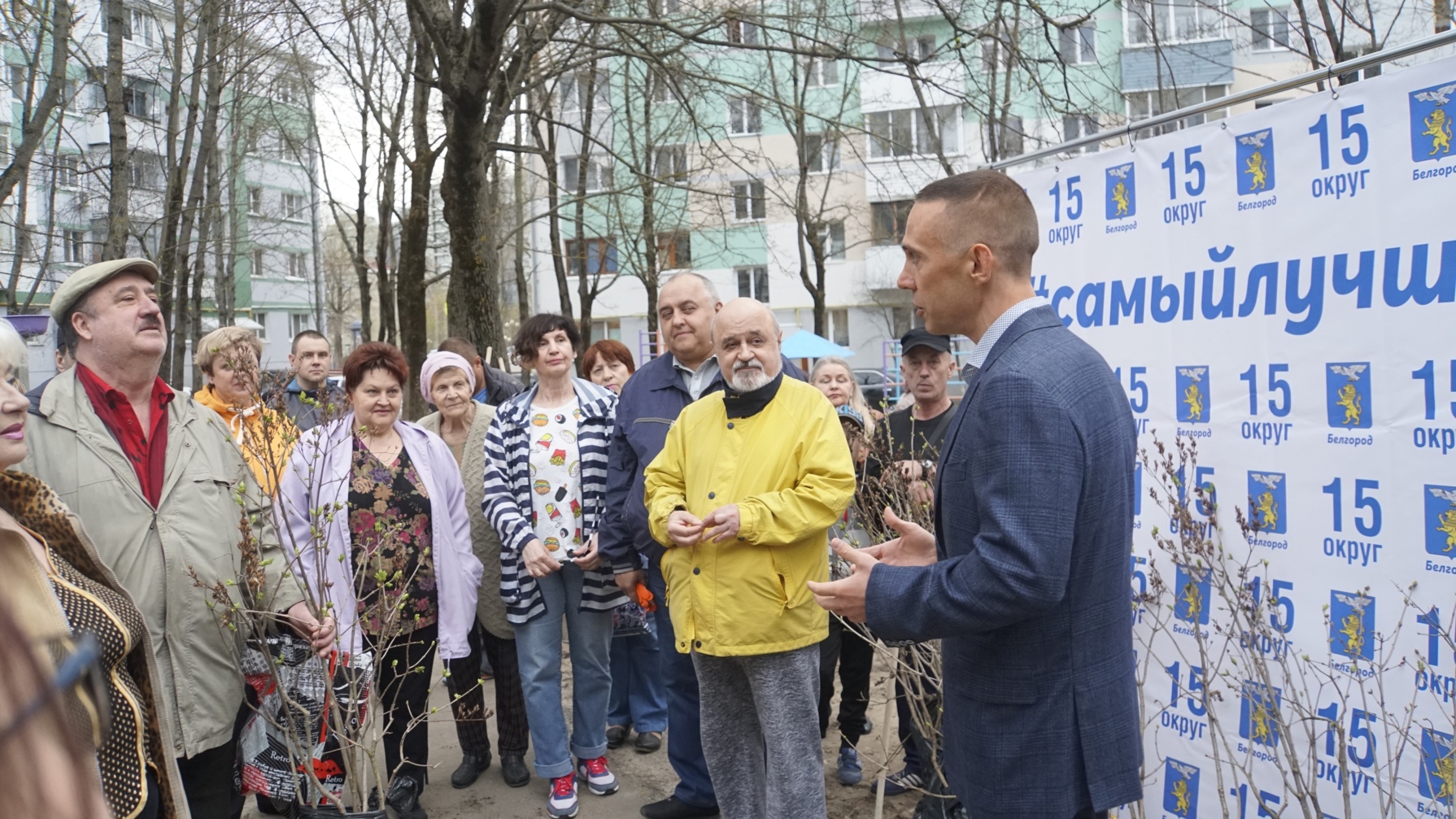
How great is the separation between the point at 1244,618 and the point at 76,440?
11.4 ft

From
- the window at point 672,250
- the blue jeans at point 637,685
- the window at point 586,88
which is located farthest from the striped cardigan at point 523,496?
the window at point 672,250

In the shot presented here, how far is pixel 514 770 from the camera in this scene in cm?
488

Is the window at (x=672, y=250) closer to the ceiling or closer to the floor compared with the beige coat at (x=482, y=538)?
closer to the ceiling

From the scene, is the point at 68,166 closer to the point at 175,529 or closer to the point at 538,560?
the point at 538,560

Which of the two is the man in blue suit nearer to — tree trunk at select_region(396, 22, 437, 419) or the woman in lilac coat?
the woman in lilac coat

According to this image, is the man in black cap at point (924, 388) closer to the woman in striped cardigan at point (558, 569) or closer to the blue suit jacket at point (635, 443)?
the blue suit jacket at point (635, 443)

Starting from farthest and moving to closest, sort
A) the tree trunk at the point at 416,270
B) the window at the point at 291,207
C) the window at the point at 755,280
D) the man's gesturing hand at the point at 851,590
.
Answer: the window at the point at 755,280
the window at the point at 291,207
the tree trunk at the point at 416,270
the man's gesturing hand at the point at 851,590

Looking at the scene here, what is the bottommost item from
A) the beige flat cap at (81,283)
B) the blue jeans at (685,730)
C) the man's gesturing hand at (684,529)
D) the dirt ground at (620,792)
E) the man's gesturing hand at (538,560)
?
the dirt ground at (620,792)

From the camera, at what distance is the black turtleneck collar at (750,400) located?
367 centimetres

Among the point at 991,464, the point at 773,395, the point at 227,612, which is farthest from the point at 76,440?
the point at 991,464

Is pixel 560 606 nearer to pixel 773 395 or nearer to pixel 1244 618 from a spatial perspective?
pixel 773 395

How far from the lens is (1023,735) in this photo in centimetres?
208

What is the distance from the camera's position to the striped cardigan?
461 cm

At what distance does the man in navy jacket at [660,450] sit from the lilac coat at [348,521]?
25.3 inches
